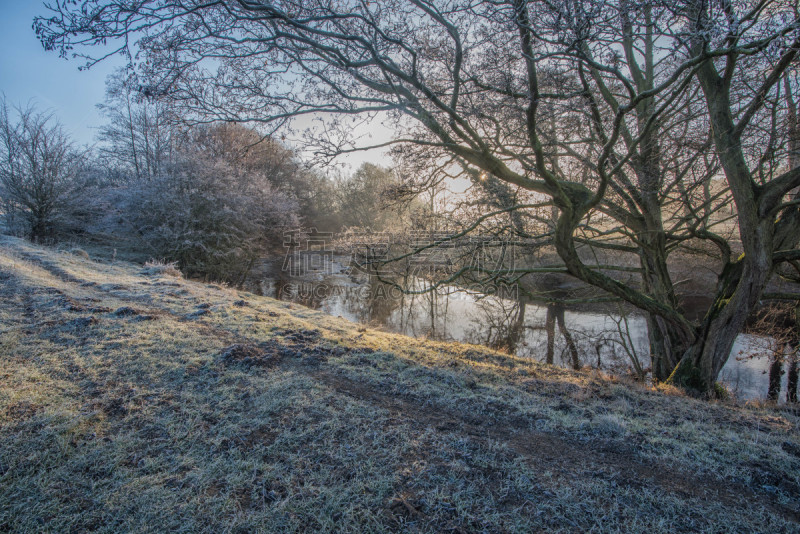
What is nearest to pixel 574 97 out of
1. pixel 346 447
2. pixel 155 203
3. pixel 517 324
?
pixel 346 447

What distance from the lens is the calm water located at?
8.77m

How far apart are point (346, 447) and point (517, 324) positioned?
10.7 metres

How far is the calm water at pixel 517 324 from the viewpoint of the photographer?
8.77 metres

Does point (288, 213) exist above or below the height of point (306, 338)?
above

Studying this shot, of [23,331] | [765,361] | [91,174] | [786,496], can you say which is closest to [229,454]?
[786,496]

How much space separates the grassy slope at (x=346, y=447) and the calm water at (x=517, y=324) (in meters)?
3.43

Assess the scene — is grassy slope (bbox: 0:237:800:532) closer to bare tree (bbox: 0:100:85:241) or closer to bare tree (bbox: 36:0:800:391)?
bare tree (bbox: 36:0:800:391)

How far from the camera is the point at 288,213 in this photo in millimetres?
22031

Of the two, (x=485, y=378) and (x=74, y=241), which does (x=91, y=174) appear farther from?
(x=485, y=378)

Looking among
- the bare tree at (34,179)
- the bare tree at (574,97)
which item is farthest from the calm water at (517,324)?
the bare tree at (34,179)

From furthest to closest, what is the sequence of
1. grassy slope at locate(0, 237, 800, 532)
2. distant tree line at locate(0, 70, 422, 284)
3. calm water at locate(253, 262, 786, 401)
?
distant tree line at locate(0, 70, 422, 284)
calm water at locate(253, 262, 786, 401)
grassy slope at locate(0, 237, 800, 532)

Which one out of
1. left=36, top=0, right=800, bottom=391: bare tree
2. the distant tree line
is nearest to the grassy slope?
left=36, top=0, right=800, bottom=391: bare tree

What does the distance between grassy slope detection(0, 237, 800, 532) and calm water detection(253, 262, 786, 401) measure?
3.43 m

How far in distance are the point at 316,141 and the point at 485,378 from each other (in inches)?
145
